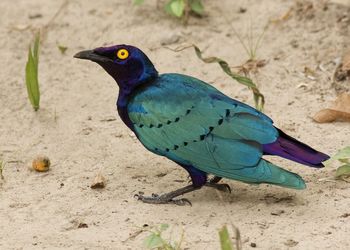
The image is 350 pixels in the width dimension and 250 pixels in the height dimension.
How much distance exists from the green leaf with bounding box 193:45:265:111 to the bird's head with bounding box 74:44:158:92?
1.52 ft

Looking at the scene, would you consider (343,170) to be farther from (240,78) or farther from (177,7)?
(177,7)

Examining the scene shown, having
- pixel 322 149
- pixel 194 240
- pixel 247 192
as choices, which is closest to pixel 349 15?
pixel 322 149

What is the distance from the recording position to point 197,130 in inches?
197

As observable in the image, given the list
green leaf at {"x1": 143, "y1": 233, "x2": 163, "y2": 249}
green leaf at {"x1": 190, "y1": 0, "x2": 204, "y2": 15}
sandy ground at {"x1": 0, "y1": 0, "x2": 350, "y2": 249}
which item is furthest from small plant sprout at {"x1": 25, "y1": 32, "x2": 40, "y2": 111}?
green leaf at {"x1": 143, "y1": 233, "x2": 163, "y2": 249}

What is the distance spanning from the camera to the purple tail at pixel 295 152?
16.2 ft

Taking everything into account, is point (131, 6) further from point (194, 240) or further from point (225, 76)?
point (194, 240)

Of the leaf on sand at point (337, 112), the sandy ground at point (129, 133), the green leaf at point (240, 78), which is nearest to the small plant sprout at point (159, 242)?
the sandy ground at point (129, 133)

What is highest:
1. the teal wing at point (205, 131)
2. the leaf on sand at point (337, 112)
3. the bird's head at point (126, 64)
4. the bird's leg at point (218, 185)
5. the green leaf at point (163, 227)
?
the bird's head at point (126, 64)

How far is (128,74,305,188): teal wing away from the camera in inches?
193

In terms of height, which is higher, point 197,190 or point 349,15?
point 349,15

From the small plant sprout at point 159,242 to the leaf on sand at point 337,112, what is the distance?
1749 mm

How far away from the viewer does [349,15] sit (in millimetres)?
7012

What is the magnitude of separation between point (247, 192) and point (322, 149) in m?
0.65

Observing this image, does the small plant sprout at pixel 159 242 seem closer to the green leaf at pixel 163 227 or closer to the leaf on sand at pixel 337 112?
the green leaf at pixel 163 227
